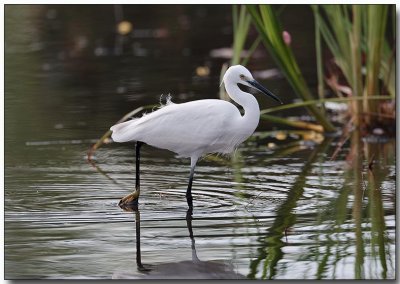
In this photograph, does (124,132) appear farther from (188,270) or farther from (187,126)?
(188,270)

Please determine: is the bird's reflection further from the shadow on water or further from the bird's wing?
the bird's wing

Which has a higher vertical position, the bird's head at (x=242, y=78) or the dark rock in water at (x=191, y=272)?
the bird's head at (x=242, y=78)

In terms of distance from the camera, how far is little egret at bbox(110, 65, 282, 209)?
525 cm

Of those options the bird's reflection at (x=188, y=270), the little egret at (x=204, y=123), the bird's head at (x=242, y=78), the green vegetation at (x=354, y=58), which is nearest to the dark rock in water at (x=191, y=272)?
the bird's reflection at (x=188, y=270)

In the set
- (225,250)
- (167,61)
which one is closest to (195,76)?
(167,61)

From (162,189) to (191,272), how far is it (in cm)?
134

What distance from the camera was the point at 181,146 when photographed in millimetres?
5336

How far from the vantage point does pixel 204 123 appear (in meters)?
5.26

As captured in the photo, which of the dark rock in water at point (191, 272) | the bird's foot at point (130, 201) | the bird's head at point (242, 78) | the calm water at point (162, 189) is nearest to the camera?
the dark rock in water at point (191, 272)

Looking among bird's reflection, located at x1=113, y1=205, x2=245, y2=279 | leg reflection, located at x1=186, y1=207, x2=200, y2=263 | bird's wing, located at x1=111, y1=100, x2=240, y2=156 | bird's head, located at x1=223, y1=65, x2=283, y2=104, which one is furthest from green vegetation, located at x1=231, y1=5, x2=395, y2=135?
bird's reflection, located at x1=113, y1=205, x2=245, y2=279

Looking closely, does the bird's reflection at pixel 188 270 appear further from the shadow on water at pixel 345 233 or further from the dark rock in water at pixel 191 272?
the shadow on water at pixel 345 233

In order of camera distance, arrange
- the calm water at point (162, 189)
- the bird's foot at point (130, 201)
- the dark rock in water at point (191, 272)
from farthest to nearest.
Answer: the bird's foot at point (130, 201) → the calm water at point (162, 189) → the dark rock in water at point (191, 272)

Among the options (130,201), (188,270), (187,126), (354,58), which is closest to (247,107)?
(187,126)

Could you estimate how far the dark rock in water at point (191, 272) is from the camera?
4.46m
